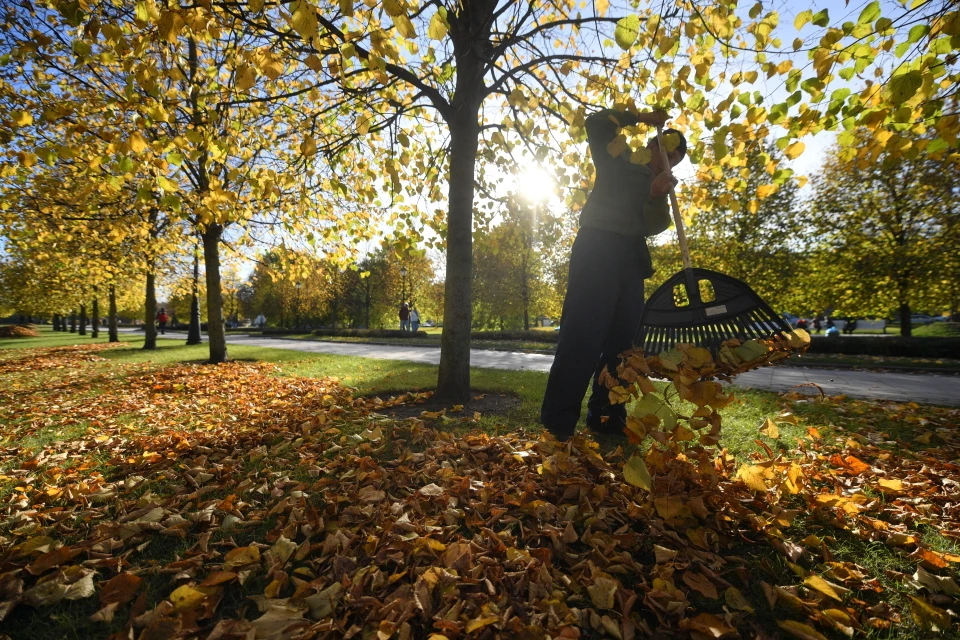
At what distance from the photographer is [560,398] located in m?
3.01

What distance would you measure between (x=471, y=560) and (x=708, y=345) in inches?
72.6

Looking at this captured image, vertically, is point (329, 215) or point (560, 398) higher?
point (329, 215)

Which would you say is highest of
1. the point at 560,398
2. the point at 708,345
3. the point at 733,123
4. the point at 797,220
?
the point at 797,220

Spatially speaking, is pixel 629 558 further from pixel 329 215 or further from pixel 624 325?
pixel 329 215

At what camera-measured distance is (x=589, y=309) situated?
112 inches

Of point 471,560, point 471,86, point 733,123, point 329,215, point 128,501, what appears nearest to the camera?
point 471,560

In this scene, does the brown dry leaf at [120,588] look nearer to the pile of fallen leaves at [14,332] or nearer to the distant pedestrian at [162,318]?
the distant pedestrian at [162,318]

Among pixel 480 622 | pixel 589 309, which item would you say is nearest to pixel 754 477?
pixel 589 309

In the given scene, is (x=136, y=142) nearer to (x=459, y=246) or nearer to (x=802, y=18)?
(x=459, y=246)

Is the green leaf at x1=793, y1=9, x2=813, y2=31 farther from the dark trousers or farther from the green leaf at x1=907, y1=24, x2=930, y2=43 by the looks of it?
the dark trousers

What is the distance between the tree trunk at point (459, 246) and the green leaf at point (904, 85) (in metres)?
3.40

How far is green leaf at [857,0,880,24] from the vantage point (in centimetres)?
245

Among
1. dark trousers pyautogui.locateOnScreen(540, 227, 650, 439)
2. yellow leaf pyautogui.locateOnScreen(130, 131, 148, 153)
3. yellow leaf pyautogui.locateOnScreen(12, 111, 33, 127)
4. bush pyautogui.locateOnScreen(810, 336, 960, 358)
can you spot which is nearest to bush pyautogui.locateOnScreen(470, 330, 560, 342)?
bush pyautogui.locateOnScreen(810, 336, 960, 358)

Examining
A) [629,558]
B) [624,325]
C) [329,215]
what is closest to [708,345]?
[624,325]
